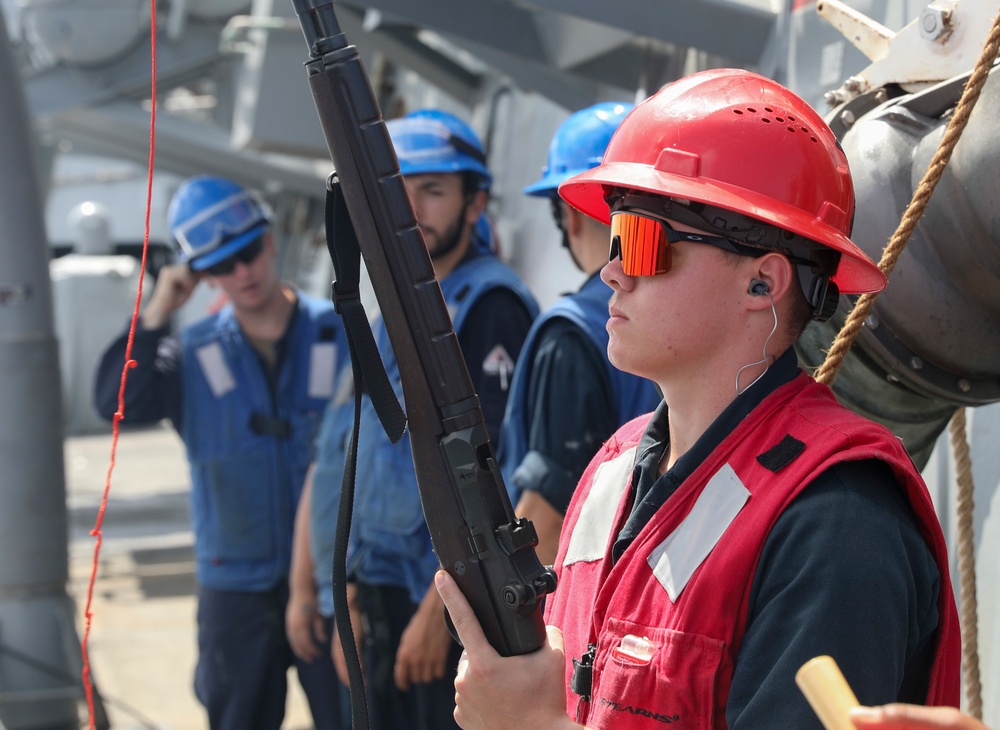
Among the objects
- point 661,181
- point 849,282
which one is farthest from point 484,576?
point 849,282

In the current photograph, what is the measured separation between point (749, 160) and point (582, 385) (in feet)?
3.39

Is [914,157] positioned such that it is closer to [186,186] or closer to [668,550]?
[668,550]

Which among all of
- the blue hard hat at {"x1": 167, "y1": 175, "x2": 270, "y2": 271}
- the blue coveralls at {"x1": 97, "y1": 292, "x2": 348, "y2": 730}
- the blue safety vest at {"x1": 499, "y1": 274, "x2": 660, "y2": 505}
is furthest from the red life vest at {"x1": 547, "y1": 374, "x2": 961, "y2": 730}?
the blue hard hat at {"x1": 167, "y1": 175, "x2": 270, "y2": 271}

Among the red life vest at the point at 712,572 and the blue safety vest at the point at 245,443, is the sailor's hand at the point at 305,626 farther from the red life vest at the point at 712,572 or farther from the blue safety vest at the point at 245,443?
the red life vest at the point at 712,572

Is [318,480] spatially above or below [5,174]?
below

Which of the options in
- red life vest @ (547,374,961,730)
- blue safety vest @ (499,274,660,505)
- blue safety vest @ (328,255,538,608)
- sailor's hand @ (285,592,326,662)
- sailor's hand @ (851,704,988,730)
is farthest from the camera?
sailor's hand @ (285,592,326,662)

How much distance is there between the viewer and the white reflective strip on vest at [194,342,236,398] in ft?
12.9

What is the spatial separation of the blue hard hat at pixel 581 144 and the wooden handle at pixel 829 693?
81.6 inches

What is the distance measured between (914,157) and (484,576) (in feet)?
3.12

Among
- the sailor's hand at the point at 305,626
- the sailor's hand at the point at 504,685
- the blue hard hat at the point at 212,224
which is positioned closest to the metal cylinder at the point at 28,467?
the blue hard hat at the point at 212,224

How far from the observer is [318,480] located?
3.40 m

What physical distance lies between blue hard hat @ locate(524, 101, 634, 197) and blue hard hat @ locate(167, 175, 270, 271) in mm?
1387

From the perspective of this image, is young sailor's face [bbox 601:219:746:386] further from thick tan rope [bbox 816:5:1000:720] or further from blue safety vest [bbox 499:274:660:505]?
blue safety vest [bbox 499:274:660:505]

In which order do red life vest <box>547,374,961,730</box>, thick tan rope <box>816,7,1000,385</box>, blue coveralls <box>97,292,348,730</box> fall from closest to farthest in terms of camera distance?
red life vest <box>547,374,961,730</box> < thick tan rope <box>816,7,1000,385</box> < blue coveralls <box>97,292,348,730</box>
